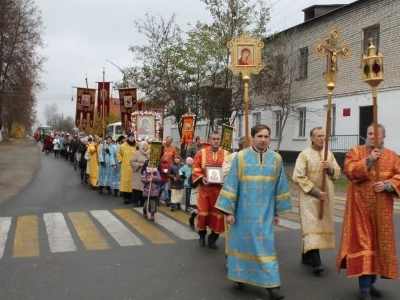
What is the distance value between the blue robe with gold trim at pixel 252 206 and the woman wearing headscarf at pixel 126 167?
877 centimetres

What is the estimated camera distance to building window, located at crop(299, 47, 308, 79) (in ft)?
92.4

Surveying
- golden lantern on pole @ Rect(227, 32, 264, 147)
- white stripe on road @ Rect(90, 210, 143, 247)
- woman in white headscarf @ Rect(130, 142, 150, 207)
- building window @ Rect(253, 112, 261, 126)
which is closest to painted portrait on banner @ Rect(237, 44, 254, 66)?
golden lantern on pole @ Rect(227, 32, 264, 147)

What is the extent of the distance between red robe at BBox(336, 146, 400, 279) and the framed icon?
113 inches

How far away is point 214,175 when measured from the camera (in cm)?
837

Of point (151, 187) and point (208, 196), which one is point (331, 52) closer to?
point (208, 196)

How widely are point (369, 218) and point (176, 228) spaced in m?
5.17

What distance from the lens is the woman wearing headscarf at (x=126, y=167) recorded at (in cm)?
1452

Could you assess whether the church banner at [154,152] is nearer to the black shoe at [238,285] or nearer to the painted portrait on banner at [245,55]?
the painted portrait on banner at [245,55]

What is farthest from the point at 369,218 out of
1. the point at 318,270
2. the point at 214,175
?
the point at 214,175

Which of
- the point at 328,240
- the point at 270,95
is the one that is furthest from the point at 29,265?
the point at 270,95

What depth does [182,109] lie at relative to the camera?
95.2 ft

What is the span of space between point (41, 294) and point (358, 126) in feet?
65.5

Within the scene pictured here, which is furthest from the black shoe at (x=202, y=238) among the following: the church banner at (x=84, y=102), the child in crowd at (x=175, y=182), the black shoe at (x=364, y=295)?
the church banner at (x=84, y=102)

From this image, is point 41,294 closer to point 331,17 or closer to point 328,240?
point 328,240
